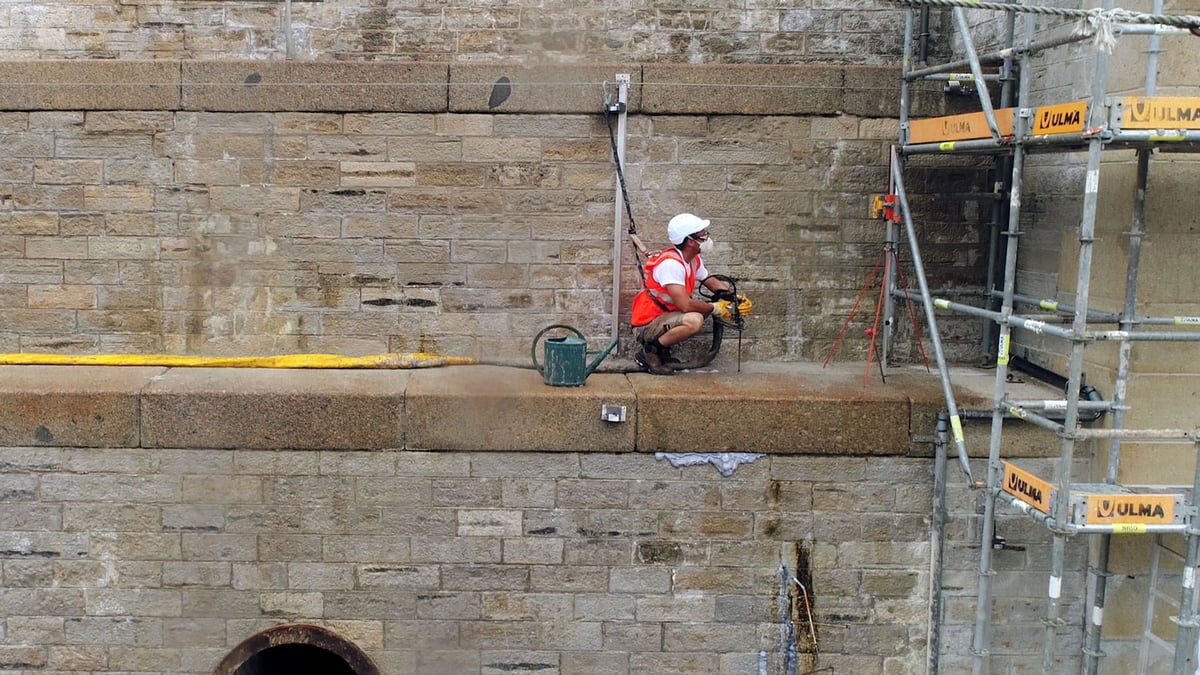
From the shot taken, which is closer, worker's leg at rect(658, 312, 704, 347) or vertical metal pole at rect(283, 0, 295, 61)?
worker's leg at rect(658, 312, 704, 347)

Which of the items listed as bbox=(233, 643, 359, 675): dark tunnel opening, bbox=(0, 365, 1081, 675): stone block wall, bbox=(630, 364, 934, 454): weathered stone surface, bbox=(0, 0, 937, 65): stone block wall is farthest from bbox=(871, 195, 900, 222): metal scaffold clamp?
bbox=(233, 643, 359, 675): dark tunnel opening

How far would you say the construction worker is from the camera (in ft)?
21.4

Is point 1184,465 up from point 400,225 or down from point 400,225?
down

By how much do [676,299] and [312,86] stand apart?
279 centimetres

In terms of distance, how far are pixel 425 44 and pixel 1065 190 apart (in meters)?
4.29

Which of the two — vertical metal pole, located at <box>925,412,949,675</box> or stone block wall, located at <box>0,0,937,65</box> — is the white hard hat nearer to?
stone block wall, located at <box>0,0,937,65</box>

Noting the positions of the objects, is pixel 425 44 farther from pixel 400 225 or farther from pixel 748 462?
pixel 748 462

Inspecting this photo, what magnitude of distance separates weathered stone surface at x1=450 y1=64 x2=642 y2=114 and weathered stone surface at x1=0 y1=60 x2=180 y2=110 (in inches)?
76.0

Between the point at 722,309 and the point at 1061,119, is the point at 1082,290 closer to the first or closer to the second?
the point at 1061,119

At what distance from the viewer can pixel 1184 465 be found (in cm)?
574

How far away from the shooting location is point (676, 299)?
646 centimetres

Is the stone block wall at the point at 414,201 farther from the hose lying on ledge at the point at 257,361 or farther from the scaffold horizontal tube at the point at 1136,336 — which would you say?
the scaffold horizontal tube at the point at 1136,336

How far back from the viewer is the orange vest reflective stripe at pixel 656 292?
6602 mm

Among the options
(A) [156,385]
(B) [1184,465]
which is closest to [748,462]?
(B) [1184,465]
